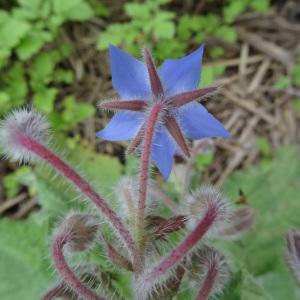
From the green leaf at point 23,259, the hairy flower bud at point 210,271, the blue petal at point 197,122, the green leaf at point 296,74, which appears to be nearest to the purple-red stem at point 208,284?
the hairy flower bud at point 210,271

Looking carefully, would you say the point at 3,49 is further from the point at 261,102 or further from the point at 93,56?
the point at 261,102

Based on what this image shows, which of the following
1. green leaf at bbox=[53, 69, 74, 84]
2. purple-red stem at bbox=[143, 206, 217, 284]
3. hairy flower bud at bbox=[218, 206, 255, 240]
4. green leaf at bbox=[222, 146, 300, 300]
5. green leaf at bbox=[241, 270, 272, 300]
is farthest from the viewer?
green leaf at bbox=[53, 69, 74, 84]

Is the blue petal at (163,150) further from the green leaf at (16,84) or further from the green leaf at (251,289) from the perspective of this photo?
the green leaf at (16,84)

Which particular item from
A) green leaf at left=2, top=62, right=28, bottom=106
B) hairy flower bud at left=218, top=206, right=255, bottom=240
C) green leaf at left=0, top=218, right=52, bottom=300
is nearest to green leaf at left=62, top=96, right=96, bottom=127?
green leaf at left=2, top=62, right=28, bottom=106

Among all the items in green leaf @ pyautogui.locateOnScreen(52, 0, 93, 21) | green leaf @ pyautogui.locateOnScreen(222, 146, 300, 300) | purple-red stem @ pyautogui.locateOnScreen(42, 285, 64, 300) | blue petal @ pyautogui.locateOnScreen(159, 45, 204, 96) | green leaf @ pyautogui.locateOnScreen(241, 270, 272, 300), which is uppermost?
blue petal @ pyautogui.locateOnScreen(159, 45, 204, 96)

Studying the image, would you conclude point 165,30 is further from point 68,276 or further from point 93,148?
point 68,276

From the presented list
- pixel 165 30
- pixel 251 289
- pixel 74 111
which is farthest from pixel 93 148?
pixel 251 289

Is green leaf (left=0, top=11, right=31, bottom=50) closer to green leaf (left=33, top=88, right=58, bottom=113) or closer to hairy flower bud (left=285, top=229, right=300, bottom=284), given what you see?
green leaf (left=33, top=88, right=58, bottom=113)
